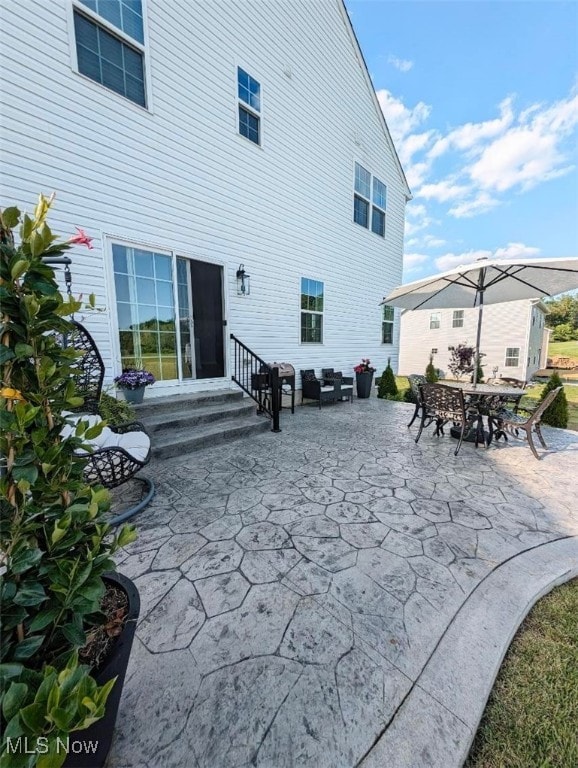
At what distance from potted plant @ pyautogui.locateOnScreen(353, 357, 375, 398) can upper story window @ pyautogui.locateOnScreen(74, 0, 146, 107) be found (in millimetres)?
6833

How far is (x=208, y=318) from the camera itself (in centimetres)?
562

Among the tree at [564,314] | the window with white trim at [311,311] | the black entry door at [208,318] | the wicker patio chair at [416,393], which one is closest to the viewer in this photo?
the wicker patio chair at [416,393]

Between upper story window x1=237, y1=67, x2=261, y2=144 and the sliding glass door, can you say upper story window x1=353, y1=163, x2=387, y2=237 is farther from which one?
the sliding glass door

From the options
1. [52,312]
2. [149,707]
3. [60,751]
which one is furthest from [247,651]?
[52,312]

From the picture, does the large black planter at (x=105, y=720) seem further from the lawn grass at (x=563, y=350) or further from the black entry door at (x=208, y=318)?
the lawn grass at (x=563, y=350)

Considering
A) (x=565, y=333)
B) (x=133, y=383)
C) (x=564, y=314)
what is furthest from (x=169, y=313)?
(x=564, y=314)

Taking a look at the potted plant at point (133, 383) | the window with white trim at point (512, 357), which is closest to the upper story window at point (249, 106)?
the potted plant at point (133, 383)

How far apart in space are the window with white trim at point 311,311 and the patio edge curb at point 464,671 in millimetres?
6110

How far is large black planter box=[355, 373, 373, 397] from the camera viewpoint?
8.59 metres

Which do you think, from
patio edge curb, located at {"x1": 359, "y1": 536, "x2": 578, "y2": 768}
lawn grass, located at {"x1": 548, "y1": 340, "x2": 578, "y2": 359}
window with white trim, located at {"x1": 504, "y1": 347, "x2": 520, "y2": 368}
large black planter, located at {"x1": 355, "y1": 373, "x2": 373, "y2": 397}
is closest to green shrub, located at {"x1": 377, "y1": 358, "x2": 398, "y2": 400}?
large black planter, located at {"x1": 355, "y1": 373, "x2": 373, "y2": 397}

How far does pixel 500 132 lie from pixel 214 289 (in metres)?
11.0

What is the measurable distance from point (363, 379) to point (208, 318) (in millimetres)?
4698

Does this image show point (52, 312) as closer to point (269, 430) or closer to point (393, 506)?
point (393, 506)

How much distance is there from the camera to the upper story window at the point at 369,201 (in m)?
8.70
